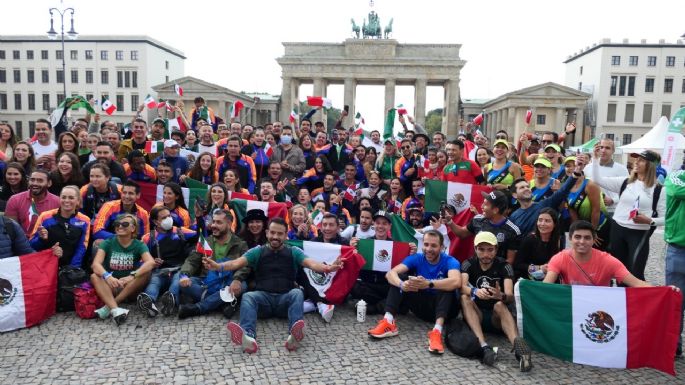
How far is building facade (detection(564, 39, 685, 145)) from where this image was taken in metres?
68.9

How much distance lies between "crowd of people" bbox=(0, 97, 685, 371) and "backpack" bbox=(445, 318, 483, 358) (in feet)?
0.32

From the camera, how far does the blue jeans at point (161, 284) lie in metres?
7.04

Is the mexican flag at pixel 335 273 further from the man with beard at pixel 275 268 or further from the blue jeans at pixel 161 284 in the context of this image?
the blue jeans at pixel 161 284

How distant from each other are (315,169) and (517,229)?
202 inches

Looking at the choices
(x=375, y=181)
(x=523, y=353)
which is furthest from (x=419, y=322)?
(x=375, y=181)

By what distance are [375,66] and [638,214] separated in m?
53.9

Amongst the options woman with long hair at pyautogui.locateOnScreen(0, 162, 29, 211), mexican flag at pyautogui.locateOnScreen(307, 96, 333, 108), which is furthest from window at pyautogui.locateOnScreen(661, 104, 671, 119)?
woman with long hair at pyautogui.locateOnScreen(0, 162, 29, 211)

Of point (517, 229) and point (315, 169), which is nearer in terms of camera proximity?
point (517, 229)

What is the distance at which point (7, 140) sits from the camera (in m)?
9.45

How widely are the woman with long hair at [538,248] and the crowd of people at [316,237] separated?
0.02 meters

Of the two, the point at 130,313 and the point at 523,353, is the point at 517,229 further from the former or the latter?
the point at 130,313

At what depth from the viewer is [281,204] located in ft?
29.5

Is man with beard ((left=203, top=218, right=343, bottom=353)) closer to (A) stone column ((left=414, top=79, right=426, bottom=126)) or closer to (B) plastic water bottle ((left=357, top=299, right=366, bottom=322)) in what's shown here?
(B) plastic water bottle ((left=357, top=299, right=366, bottom=322))

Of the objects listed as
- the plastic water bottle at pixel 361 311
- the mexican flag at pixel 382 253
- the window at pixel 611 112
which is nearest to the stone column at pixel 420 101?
the window at pixel 611 112
